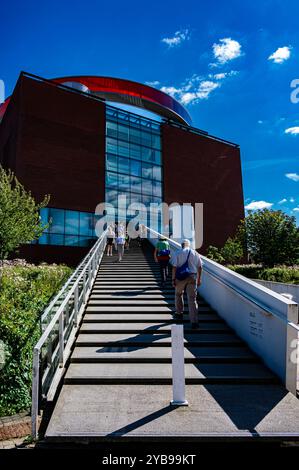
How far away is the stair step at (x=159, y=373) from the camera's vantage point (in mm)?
5480

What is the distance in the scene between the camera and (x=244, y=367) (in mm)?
6043

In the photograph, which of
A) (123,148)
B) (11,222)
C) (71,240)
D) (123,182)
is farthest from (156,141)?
(11,222)

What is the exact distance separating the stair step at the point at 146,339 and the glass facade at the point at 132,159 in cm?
2453

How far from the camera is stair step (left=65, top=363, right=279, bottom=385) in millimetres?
5480

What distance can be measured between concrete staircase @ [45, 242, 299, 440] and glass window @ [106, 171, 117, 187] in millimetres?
22805

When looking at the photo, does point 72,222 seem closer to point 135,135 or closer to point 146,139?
point 135,135

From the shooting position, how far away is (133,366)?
19.6 feet

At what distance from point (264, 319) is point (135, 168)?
1125 inches

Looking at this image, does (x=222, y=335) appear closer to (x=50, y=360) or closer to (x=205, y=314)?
(x=205, y=314)

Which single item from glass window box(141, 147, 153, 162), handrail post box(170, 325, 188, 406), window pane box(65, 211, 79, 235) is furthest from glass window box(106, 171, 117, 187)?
handrail post box(170, 325, 188, 406)

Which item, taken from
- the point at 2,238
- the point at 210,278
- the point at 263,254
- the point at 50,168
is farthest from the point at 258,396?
the point at 50,168

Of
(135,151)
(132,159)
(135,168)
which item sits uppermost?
(135,151)

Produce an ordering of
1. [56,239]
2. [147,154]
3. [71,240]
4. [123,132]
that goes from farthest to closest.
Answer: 1. [147,154]
2. [123,132]
3. [71,240]
4. [56,239]

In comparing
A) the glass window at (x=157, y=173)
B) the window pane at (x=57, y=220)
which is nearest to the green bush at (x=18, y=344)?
the window pane at (x=57, y=220)
